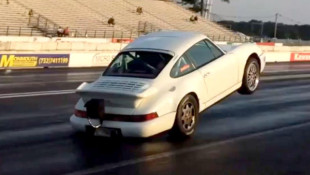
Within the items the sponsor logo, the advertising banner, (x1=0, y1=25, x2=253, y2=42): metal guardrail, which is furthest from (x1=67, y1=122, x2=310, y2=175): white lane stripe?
the sponsor logo

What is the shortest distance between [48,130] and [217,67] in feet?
10.1

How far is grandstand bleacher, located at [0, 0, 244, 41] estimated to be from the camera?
48781 millimetres

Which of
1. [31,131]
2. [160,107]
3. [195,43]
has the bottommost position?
[31,131]

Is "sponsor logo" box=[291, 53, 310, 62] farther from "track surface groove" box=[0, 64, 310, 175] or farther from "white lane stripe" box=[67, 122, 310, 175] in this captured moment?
"white lane stripe" box=[67, 122, 310, 175]

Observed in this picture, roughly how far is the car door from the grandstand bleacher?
34.2 m

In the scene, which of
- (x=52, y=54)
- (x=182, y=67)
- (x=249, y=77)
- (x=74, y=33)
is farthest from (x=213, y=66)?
(x=74, y=33)

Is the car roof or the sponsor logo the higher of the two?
the car roof

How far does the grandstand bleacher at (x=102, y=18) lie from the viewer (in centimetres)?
4878

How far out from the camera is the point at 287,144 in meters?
10.7

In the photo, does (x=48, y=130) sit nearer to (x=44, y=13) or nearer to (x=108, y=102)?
(x=108, y=102)

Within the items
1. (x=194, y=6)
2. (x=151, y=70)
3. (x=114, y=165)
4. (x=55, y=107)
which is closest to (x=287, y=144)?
(x=151, y=70)

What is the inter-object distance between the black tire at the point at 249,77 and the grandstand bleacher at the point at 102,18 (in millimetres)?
33207

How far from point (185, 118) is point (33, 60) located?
22669 mm

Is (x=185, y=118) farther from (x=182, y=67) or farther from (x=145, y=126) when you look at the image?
(x=145, y=126)
